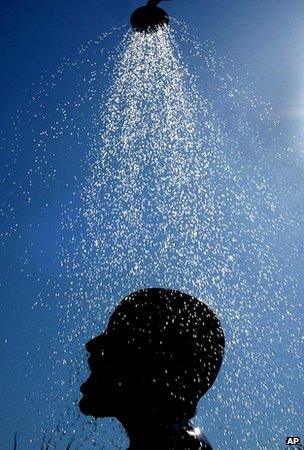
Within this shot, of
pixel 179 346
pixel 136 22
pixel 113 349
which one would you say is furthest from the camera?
pixel 136 22

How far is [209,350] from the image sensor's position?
3.09 m

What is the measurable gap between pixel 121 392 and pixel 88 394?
28cm

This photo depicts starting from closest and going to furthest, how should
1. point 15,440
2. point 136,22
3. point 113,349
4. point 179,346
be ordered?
1. point 179,346
2. point 113,349
3. point 15,440
4. point 136,22

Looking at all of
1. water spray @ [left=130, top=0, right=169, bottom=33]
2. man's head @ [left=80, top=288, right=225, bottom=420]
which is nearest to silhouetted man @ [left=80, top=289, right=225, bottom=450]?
man's head @ [left=80, top=288, right=225, bottom=420]

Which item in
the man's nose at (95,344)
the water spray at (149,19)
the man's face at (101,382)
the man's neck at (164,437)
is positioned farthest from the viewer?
the water spray at (149,19)

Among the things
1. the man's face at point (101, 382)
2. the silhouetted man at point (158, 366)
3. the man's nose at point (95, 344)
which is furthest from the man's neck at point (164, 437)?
the man's nose at point (95, 344)

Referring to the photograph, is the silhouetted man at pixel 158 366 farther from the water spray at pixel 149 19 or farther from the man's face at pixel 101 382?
the water spray at pixel 149 19

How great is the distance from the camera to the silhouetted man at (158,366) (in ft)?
9.64

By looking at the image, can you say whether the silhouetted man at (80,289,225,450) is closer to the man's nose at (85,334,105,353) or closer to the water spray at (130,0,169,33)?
the man's nose at (85,334,105,353)

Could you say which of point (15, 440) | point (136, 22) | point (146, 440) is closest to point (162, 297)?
point (146, 440)

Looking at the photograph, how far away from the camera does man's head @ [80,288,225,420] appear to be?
2951 mm

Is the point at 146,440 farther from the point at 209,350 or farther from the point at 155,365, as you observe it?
the point at 209,350

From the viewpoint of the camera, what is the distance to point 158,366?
9.64ft

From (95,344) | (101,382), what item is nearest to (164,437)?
(101,382)
